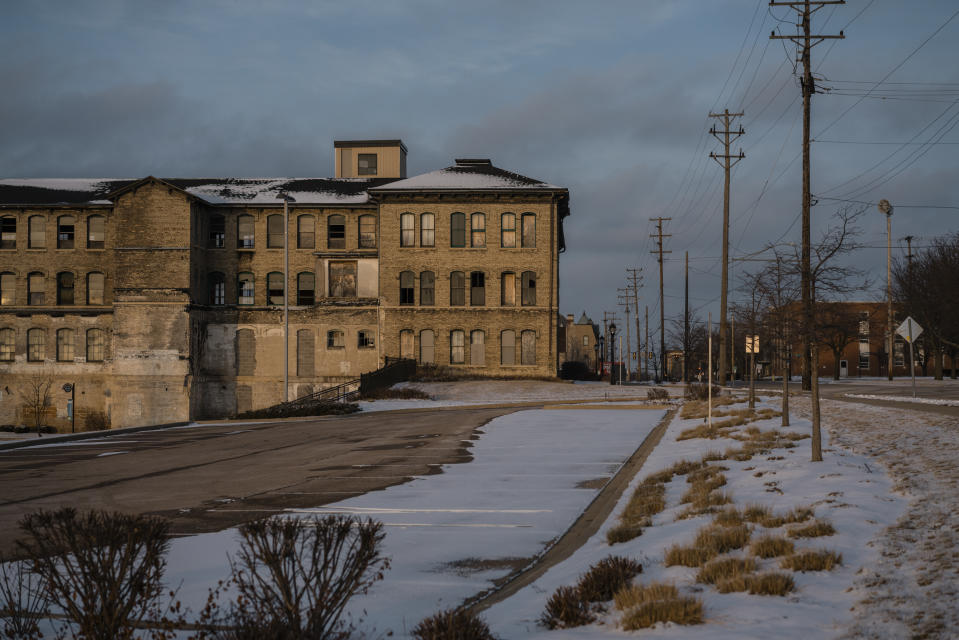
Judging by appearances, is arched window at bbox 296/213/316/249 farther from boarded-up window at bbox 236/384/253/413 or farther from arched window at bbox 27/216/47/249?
arched window at bbox 27/216/47/249

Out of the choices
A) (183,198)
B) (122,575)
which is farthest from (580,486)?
(183,198)

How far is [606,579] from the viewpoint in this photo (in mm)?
7707

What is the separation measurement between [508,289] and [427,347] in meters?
6.23

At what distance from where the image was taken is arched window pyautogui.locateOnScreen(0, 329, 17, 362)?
182 ft

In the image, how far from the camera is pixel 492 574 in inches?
351

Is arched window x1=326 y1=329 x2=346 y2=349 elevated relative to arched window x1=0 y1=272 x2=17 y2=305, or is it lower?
lower

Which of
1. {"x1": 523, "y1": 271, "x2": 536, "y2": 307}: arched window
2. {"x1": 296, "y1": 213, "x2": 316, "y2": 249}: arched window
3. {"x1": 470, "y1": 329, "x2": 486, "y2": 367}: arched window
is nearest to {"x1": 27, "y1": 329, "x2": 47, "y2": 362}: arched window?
{"x1": 296, "y1": 213, "x2": 316, "y2": 249}: arched window

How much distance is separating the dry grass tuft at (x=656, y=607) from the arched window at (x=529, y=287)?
45.7 metres

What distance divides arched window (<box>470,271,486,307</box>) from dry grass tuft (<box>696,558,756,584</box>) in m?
45.0

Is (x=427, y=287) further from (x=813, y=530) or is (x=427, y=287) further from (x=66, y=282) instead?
(x=813, y=530)

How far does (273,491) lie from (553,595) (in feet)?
28.0

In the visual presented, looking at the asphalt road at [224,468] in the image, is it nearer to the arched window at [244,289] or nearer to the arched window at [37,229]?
the arched window at [244,289]

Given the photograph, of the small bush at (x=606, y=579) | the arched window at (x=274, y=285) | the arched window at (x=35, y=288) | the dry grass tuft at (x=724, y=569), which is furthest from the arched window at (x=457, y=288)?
the dry grass tuft at (x=724, y=569)

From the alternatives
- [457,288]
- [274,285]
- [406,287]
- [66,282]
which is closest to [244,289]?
[274,285]
